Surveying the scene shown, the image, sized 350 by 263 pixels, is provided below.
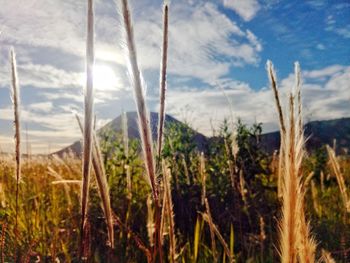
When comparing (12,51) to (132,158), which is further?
(132,158)

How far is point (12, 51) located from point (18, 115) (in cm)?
25

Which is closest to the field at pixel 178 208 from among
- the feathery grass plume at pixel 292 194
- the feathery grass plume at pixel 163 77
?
the feathery grass plume at pixel 163 77

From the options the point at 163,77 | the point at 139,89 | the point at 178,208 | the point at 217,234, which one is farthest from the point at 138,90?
the point at 178,208

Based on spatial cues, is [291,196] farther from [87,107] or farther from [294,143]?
[87,107]

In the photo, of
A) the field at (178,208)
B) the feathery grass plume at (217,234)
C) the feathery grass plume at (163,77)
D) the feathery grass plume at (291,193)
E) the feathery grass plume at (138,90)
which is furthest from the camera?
the field at (178,208)

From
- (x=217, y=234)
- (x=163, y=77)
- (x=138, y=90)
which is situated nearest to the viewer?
(x=138, y=90)

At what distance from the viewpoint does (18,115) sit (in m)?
1.44

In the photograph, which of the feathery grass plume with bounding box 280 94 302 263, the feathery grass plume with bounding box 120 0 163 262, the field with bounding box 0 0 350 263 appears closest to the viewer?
the feathery grass plume with bounding box 280 94 302 263

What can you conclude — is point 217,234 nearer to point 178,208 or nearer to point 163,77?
point 163,77

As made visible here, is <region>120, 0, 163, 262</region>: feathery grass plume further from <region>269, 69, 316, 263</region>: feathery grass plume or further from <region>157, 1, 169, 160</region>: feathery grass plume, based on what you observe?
<region>269, 69, 316, 263</region>: feathery grass plume

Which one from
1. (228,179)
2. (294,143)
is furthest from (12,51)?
(228,179)

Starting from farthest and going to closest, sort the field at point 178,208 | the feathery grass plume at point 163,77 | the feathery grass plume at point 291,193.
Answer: the field at point 178,208 → the feathery grass plume at point 163,77 → the feathery grass plume at point 291,193

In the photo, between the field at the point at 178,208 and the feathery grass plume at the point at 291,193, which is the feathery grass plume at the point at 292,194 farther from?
the field at the point at 178,208

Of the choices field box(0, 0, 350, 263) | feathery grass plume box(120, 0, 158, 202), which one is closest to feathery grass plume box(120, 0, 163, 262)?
feathery grass plume box(120, 0, 158, 202)
